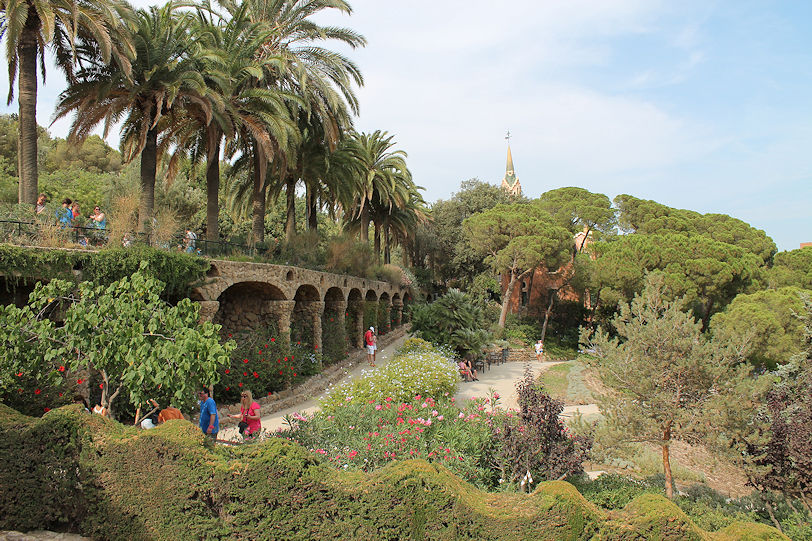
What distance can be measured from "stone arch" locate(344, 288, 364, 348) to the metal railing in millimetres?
9640

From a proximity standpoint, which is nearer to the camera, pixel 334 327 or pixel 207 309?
pixel 207 309

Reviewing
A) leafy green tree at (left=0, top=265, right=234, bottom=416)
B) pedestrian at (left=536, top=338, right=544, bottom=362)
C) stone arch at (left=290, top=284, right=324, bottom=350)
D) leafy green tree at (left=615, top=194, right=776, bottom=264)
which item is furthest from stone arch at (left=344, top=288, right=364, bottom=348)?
leafy green tree at (left=615, top=194, right=776, bottom=264)

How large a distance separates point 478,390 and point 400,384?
6619 millimetres

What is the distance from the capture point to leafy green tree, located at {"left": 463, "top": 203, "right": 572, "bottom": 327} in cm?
2902

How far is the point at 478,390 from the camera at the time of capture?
1631 cm

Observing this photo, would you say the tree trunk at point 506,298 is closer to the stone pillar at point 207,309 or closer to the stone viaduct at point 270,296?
the stone viaduct at point 270,296

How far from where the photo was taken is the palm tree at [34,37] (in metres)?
9.68

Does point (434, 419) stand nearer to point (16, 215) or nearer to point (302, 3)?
point (16, 215)

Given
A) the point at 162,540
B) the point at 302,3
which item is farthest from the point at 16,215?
the point at 302,3

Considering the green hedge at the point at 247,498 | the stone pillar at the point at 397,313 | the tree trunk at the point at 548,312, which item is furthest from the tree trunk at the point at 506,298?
the green hedge at the point at 247,498

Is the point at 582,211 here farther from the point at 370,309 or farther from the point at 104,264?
the point at 104,264

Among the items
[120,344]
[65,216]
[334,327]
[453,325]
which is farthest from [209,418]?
[453,325]

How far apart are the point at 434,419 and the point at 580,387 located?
38.9 feet

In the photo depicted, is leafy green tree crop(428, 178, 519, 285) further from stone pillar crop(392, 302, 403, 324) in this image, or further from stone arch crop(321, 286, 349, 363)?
stone arch crop(321, 286, 349, 363)
